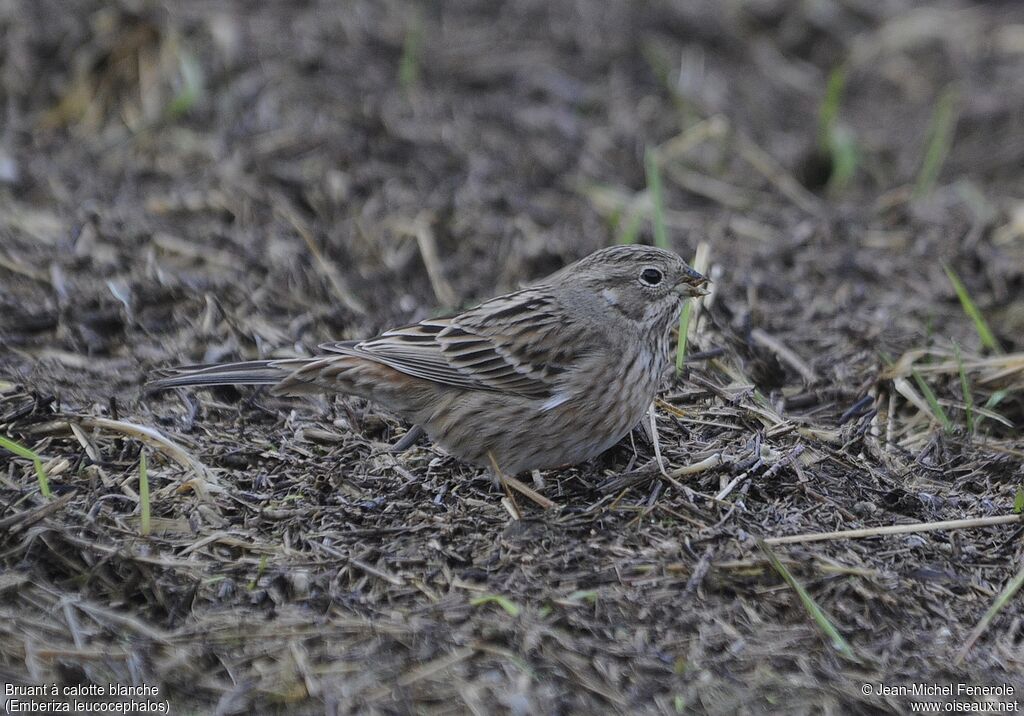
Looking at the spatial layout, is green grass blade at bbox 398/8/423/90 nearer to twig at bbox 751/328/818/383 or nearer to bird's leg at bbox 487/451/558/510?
twig at bbox 751/328/818/383

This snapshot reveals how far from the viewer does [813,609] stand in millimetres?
4059

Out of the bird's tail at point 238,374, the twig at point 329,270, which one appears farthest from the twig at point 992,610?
the twig at point 329,270

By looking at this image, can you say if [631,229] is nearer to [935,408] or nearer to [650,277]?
[650,277]

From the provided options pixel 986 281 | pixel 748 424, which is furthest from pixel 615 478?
pixel 986 281

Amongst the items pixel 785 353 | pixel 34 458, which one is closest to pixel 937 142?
pixel 785 353

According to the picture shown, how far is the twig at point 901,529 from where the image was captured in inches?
173

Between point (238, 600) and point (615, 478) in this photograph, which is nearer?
point (238, 600)

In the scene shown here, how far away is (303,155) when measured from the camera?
7930 mm

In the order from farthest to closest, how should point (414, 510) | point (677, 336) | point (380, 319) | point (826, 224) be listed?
1. point (826, 224)
2. point (380, 319)
3. point (677, 336)
4. point (414, 510)

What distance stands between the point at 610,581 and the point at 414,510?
3.08 feet

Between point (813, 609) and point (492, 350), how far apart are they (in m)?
1.77

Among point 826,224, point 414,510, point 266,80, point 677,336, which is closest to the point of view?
point 414,510

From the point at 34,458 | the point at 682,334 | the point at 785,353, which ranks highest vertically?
the point at 34,458

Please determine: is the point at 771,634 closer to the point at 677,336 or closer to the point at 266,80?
the point at 677,336
